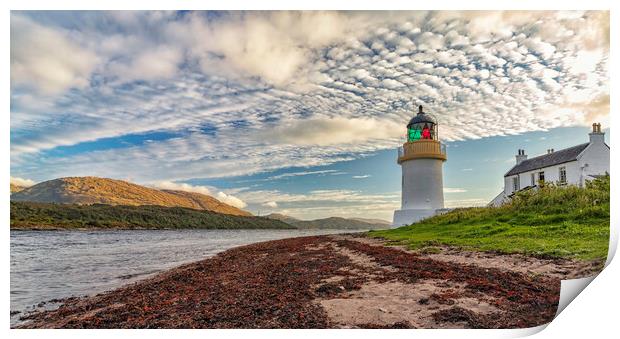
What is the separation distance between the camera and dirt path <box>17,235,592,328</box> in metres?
3.81

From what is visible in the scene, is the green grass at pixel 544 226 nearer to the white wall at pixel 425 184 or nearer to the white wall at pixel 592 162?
the white wall at pixel 592 162

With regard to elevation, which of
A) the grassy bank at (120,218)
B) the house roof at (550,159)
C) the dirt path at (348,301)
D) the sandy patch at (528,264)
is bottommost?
the grassy bank at (120,218)

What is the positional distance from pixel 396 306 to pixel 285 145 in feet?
15.9

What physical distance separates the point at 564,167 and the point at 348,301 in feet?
42.5

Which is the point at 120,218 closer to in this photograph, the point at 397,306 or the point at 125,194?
the point at 125,194

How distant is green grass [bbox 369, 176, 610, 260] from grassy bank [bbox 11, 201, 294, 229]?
17621 millimetres

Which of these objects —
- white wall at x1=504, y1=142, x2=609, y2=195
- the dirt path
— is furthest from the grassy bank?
white wall at x1=504, y1=142, x2=609, y2=195

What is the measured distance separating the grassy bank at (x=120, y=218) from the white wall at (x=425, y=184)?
14.0 meters

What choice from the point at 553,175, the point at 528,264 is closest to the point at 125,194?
the point at 528,264

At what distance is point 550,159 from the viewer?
1491 centimetres

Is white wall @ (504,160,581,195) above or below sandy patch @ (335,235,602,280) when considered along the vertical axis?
above

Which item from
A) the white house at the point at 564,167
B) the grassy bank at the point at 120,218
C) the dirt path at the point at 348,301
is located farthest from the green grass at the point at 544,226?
the grassy bank at the point at 120,218

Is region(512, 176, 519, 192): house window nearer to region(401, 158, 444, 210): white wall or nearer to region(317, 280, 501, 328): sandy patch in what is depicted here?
region(401, 158, 444, 210): white wall

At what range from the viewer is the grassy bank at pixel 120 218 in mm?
23656
